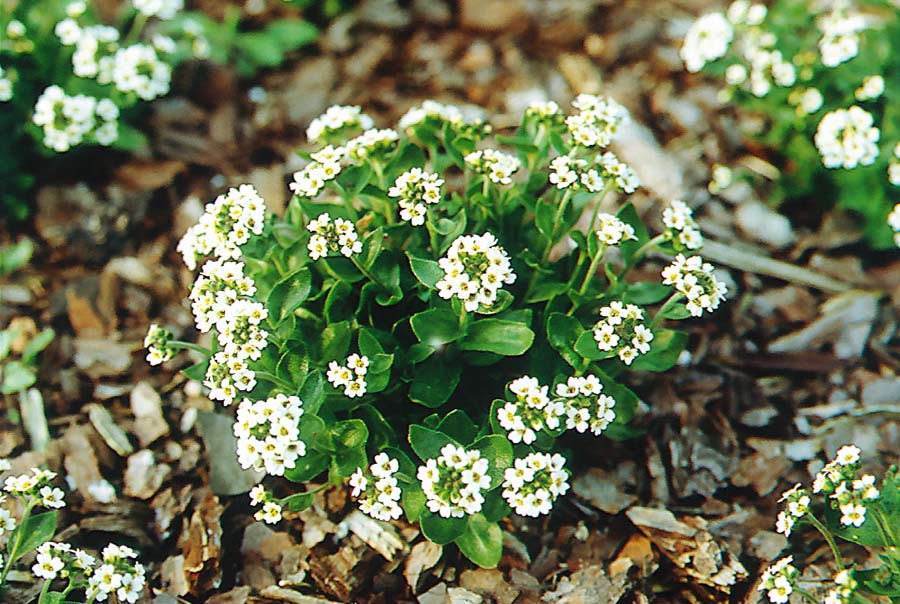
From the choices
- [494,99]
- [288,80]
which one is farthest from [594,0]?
[288,80]

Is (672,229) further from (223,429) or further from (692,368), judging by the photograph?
(223,429)

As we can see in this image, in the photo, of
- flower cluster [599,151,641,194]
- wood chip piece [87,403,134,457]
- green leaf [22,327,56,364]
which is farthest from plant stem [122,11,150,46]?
flower cluster [599,151,641,194]

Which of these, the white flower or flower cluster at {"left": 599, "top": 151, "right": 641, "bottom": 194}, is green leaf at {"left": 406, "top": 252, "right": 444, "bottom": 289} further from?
the white flower

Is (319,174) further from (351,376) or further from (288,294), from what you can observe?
(351,376)

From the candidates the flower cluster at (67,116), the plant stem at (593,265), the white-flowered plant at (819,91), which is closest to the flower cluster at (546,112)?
the plant stem at (593,265)

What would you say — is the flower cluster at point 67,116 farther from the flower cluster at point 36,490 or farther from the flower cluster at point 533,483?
the flower cluster at point 533,483

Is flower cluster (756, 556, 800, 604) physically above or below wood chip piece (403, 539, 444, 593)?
above
